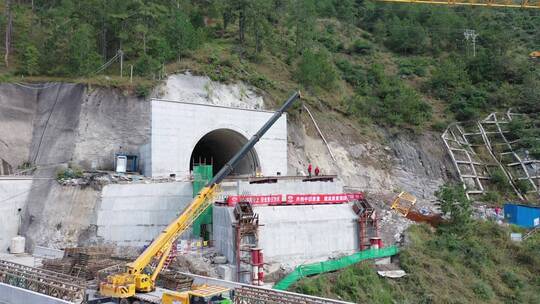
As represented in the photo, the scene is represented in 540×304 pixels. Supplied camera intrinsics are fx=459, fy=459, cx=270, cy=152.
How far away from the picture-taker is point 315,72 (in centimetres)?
3750

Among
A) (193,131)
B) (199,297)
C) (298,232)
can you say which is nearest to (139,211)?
(193,131)

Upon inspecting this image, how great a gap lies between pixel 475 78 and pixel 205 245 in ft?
118

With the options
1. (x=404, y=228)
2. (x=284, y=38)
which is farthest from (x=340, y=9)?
(x=404, y=228)

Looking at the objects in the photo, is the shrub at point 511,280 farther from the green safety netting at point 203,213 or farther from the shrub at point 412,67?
the shrub at point 412,67

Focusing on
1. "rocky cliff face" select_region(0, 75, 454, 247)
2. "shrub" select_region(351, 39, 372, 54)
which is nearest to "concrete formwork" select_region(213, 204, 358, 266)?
"rocky cliff face" select_region(0, 75, 454, 247)

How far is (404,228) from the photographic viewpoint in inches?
942

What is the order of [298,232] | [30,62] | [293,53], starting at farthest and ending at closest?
[293,53], [30,62], [298,232]

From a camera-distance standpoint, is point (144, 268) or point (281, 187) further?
point (281, 187)

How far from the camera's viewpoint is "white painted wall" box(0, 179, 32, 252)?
23891mm

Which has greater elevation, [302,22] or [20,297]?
[302,22]

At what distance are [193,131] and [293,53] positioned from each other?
20.4 meters

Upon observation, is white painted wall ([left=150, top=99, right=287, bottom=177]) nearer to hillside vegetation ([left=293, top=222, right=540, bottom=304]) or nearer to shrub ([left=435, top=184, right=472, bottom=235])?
hillside vegetation ([left=293, top=222, right=540, bottom=304])

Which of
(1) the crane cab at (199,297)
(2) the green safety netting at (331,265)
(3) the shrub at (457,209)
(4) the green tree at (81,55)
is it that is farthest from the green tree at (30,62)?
(3) the shrub at (457,209)

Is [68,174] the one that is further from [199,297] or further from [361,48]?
[361,48]
